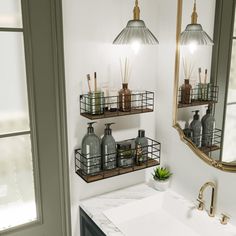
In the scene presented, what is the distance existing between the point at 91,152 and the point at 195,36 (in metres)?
0.85

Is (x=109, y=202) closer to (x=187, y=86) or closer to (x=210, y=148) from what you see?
(x=210, y=148)

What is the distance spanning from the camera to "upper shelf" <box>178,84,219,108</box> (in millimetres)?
1492

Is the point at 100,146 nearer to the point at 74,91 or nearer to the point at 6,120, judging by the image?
the point at 74,91

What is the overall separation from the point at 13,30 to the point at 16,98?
0.34 metres

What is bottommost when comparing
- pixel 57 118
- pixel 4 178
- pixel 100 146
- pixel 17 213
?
pixel 17 213

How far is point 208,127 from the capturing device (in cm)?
155

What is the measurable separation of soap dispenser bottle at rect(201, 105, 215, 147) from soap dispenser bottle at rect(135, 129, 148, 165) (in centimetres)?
35

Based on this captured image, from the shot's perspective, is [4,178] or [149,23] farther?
[149,23]

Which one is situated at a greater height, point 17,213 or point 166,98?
point 166,98

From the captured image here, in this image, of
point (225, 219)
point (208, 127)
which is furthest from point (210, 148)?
point (225, 219)

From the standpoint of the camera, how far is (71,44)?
1.53 meters

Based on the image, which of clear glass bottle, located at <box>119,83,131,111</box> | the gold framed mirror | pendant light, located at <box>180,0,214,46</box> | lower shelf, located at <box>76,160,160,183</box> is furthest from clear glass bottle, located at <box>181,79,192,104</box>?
lower shelf, located at <box>76,160,160,183</box>

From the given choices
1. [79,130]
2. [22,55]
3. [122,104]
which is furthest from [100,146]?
[22,55]

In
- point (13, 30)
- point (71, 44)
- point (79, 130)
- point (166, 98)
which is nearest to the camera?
point (13, 30)
